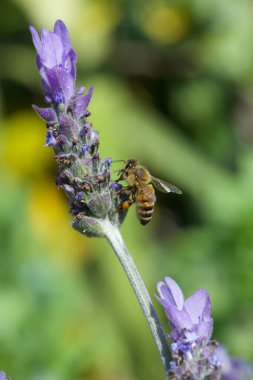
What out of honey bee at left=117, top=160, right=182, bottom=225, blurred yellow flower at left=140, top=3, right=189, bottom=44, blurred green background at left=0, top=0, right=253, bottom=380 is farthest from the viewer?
blurred yellow flower at left=140, top=3, right=189, bottom=44

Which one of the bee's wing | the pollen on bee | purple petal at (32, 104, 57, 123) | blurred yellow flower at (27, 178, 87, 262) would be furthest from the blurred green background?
purple petal at (32, 104, 57, 123)

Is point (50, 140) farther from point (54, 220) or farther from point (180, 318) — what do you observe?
point (54, 220)

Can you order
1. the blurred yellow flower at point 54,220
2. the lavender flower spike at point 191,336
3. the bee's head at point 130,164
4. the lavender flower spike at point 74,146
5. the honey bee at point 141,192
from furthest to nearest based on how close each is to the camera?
1. the blurred yellow flower at point 54,220
2. the bee's head at point 130,164
3. the honey bee at point 141,192
4. the lavender flower spike at point 74,146
5. the lavender flower spike at point 191,336

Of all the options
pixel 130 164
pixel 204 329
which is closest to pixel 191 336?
pixel 204 329

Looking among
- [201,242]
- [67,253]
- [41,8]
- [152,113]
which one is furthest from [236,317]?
[41,8]

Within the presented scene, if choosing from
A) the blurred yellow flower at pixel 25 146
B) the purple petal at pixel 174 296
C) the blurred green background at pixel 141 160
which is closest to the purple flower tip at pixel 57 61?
the purple petal at pixel 174 296

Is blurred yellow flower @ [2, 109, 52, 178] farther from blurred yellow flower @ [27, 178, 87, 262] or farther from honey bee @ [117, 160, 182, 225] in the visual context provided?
honey bee @ [117, 160, 182, 225]

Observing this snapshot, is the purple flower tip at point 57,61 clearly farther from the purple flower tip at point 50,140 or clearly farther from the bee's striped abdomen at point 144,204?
the bee's striped abdomen at point 144,204
